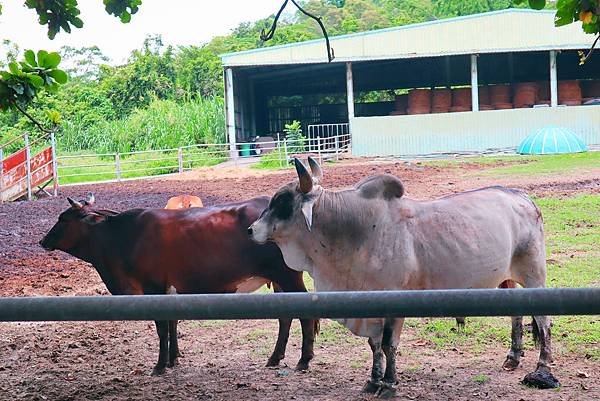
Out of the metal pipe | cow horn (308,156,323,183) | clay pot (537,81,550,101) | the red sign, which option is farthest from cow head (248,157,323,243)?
clay pot (537,81,550,101)

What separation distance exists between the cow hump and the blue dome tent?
23457 millimetres

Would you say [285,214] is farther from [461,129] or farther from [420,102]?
[420,102]

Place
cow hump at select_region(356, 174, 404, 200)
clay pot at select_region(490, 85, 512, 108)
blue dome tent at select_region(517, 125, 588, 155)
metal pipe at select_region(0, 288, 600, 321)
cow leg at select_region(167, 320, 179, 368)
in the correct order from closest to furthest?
metal pipe at select_region(0, 288, 600, 321)
cow hump at select_region(356, 174, 404, 200)
cow leg at select_region(167, 320, 179, 368)
blue dome tent at select_region(517, 125, 588, 155)
clay pot at select_region(490, 85, 512, 108)

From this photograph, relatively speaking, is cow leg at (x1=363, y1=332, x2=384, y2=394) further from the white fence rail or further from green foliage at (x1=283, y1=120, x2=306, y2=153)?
green foliage at (x1=283, y1=120, x2=306, y2=153)

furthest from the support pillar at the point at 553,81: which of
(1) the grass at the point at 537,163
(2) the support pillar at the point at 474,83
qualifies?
(1) the grass at the point at 537,163

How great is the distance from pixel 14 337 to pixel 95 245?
1.47 metres

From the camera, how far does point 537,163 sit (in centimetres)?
2528

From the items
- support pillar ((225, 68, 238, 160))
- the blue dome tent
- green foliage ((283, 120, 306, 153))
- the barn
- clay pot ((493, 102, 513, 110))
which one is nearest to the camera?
the blue dome tent

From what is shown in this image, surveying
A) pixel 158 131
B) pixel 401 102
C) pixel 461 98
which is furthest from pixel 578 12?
pixel 158 131

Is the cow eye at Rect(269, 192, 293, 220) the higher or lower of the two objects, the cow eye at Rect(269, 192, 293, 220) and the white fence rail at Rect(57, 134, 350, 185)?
the higher

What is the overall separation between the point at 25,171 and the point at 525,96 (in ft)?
65.9

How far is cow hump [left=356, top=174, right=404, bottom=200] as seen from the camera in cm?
657

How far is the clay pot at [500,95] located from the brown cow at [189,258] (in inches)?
1154

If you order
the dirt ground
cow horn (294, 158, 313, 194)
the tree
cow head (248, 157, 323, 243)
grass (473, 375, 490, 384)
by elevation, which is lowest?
the dirt ground
